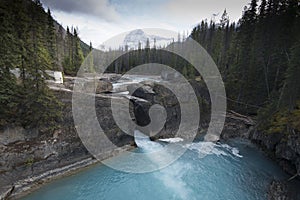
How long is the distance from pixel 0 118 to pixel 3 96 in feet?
4.61

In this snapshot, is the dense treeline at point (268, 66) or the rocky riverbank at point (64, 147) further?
the dense treeline at point (268, 66)

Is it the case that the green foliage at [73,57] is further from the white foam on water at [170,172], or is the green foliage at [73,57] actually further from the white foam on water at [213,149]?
the white foam on water at [213,149]

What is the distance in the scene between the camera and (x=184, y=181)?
1186cm

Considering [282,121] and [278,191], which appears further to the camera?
[282,121]

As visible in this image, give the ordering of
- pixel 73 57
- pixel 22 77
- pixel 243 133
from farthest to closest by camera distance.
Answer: pixel 73 57, pixel 243 133, pixel 22 77

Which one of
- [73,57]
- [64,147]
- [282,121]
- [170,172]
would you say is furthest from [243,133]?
[73,57]

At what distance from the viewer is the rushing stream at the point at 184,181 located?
34.6 ft

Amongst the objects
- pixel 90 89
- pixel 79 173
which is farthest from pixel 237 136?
pixel 90 89

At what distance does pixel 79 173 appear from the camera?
40.6 feet

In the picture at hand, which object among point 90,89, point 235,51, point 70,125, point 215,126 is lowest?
point 215,126

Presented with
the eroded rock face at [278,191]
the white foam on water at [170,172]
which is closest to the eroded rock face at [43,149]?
the white foam on water at [170,172]

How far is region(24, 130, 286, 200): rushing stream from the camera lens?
34.6 feet

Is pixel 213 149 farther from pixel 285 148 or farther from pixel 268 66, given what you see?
pixel 268 66

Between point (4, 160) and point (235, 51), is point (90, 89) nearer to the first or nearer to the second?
point (4, 160)
